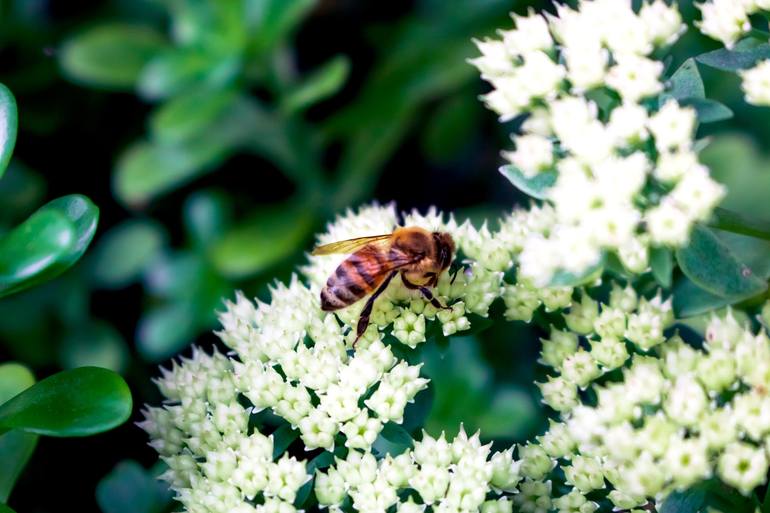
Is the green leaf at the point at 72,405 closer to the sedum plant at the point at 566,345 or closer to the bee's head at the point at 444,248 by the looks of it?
the sedum plant at the point at 566,345

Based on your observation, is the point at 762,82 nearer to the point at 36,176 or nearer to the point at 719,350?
the point at 719,350

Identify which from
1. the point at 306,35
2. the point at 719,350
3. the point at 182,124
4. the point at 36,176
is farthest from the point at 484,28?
the point at 719,350

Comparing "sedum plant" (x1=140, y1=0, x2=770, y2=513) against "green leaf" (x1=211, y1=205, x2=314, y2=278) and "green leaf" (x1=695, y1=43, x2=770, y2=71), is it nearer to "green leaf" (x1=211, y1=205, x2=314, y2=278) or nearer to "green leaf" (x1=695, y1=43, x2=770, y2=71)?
"green leaf" (x1=695, y1=43, x2=770, y2=71)

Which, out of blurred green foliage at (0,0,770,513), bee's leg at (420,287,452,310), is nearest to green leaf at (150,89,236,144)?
blurred green foliage at (0,0,770,513)

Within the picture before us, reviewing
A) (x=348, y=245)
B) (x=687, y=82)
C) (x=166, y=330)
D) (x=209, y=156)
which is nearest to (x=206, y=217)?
(x=209, y=156)

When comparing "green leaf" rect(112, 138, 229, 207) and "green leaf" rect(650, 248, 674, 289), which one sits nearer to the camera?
"green leaf" rect(650, 248, 674, 289)

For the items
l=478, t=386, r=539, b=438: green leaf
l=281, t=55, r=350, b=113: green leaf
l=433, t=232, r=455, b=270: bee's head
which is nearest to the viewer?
l=433, t=232, r=455, b=270: bee's head

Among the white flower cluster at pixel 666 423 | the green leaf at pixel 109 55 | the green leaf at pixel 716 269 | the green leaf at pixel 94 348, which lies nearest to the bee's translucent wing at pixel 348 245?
the white flower cluster at pixel 666 423
